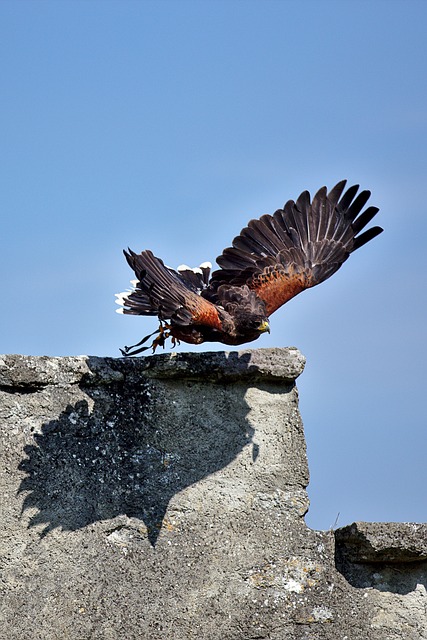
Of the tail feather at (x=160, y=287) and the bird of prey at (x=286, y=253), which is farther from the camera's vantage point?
the bird of prey at (x=286, y=253)

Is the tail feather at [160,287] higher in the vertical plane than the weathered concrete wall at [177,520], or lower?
higher

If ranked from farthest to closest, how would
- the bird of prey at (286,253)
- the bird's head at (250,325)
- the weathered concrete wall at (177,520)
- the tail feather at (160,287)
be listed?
1. the bird of prey at (286,253)
2. the bird's head at (250,325)
3. the tail feather at (160,287)
4. the weathered concrete wall at (177,520)

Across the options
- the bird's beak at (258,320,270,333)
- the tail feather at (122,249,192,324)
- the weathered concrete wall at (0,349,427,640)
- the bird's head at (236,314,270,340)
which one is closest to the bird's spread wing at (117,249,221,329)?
the tail feather at (122,249,192,324)

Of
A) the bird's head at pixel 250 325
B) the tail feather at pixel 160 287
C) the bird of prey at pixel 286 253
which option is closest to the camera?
the tail feather at pixel 160 287

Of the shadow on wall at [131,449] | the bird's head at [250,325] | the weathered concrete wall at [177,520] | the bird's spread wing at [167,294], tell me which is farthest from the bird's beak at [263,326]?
the shadow on wall at [131,449]

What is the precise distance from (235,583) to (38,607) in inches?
39.9

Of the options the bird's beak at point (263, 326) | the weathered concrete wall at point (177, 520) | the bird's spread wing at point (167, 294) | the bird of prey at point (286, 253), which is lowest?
the weathered concrete wall at point (177, 520)

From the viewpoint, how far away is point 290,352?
5.54 meters

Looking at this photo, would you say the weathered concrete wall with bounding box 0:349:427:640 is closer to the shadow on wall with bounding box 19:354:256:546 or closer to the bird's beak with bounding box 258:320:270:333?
the shadow on wall with bounding box 19:354:256:546

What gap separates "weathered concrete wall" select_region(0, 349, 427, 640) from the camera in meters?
4.88

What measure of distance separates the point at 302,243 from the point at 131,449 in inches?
104

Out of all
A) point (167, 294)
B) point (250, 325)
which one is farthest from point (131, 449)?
point (250, 325)

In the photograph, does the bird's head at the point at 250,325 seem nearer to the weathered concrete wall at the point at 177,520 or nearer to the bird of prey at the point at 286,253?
the bird of prey at the point at 286,253

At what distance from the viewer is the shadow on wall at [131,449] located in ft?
16.3
